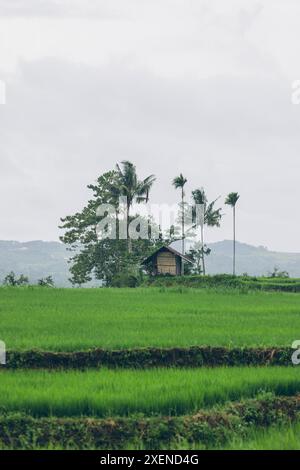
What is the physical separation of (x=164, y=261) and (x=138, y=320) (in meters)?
23.6

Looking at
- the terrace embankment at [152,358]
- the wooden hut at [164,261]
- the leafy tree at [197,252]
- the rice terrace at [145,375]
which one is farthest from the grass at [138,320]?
the leafy tree at [197,252]

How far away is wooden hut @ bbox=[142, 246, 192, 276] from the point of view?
39469mm

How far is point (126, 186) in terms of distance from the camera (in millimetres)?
39781

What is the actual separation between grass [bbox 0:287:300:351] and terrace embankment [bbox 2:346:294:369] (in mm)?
220

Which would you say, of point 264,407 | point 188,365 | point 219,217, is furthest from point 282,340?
point 219,217

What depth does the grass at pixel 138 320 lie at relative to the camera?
41.0 feet

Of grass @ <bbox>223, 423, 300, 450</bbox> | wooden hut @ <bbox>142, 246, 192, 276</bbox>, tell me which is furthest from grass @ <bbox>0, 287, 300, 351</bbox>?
wooden hut @ <bbox>142, 246, 192, 276</bbox>

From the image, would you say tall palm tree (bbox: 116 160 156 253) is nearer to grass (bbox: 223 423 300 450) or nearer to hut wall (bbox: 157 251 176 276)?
hut wall (bbox: 157 251 176 276)

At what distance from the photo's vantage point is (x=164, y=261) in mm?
39562

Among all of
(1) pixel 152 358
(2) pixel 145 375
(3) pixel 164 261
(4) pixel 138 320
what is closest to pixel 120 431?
(2) pixel 145 375

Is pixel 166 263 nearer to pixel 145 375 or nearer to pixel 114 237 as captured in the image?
pixel 114 237

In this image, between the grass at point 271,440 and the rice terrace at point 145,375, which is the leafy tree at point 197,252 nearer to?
the rice terrace at point 145,375
